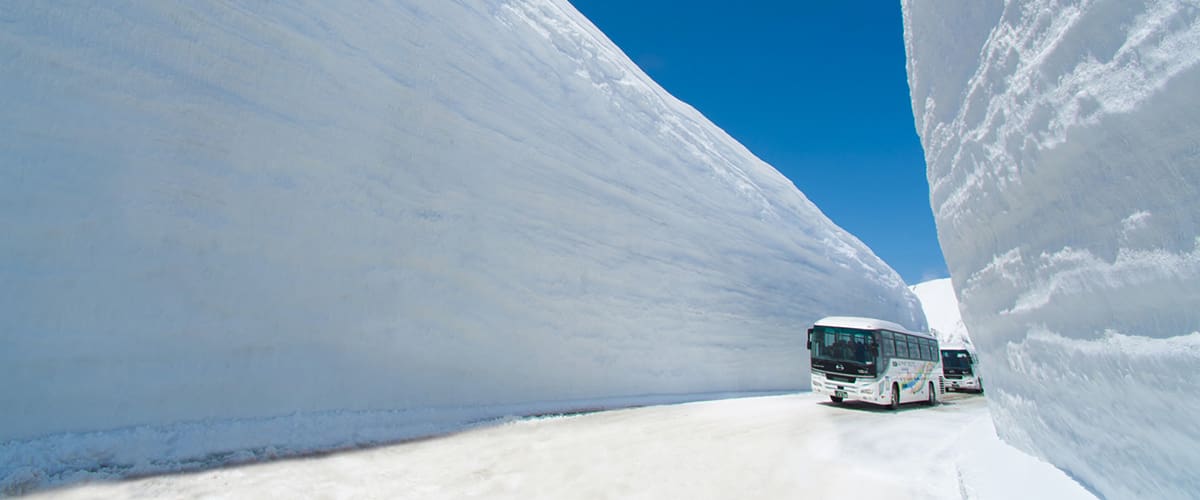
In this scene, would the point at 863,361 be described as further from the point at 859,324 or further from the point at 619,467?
the point at 619,467

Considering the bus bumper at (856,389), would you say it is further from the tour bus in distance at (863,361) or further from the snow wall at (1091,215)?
the snow wall at (1091,215)

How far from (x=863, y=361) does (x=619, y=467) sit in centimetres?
789

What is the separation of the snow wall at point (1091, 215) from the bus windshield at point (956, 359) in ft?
58.1

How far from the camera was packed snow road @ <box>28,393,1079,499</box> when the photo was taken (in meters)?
4.62

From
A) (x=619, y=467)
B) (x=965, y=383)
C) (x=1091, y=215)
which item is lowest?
(x=619, y=467)

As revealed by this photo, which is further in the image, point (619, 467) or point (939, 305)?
point (939, 305)

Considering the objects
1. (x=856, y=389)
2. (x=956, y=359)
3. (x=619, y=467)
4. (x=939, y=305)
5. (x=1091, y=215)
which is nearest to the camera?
(x=1091, y=215)

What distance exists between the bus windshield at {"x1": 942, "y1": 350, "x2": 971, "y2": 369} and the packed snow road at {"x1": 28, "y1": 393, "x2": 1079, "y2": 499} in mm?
13639

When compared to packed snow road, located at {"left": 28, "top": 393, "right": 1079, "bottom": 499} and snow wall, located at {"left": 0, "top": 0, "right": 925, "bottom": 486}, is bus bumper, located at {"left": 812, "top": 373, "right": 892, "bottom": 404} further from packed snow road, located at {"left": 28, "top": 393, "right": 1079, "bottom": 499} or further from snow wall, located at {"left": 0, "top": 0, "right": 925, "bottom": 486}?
snow wall, located at {"left": 0, "top": 0, "right": 925, "bottom": 486}

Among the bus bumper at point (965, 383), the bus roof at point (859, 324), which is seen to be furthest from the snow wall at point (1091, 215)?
the bus bumper at point (965, 383)

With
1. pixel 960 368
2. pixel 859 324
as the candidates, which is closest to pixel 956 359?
pixel 960 368

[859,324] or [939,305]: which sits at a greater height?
[939,305]

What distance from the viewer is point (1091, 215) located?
2.85 metres

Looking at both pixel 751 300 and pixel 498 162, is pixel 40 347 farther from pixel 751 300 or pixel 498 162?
pixel 751 300
